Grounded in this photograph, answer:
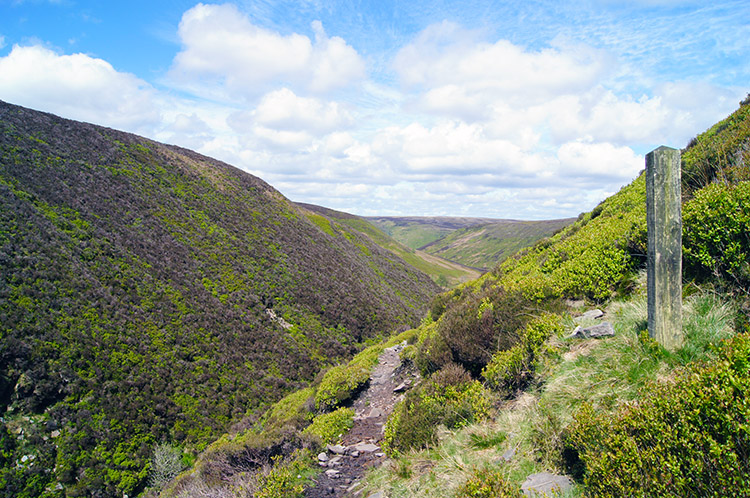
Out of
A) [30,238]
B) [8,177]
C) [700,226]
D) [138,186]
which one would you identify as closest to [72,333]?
[30,238]

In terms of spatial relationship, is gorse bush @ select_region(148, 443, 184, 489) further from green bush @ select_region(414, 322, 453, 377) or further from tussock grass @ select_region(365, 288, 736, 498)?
tussock grass @ select_region(365, 288, 736, 498)

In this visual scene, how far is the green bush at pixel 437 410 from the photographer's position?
20.0 ft

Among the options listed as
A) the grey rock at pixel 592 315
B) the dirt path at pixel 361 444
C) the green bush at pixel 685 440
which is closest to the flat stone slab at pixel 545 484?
the green bush at pixel 685 440

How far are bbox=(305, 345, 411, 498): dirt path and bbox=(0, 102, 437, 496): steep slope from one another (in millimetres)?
13933

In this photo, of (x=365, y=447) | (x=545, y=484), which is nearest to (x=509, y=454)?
(x=545, y=484)

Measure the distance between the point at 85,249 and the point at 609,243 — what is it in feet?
105

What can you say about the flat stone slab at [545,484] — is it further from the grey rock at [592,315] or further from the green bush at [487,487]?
the grey rock at [592,315]

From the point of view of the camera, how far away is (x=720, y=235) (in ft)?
16.6

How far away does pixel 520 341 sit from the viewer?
6.85m

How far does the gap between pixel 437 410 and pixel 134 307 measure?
2574cm

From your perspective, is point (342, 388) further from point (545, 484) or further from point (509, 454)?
point (545, 484)

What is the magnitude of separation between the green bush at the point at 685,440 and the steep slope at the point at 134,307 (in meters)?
21.5

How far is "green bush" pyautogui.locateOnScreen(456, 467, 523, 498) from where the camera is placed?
144 inches

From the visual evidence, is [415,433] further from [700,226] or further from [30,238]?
[30,238]
